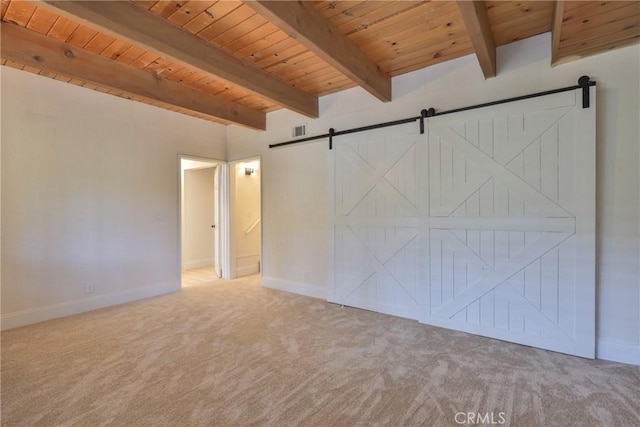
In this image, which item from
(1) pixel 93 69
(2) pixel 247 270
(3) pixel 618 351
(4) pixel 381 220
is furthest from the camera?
(2) pixel 247 270

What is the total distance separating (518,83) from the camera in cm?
280

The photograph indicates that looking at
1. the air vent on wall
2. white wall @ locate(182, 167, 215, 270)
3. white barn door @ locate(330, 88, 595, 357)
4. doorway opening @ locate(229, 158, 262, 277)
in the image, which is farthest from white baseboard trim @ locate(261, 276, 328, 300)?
white wall @ locate(182, 167, 215, 270)

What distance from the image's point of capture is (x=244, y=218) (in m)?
5.84

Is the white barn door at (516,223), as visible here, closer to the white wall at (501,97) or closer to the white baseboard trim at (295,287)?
the white wall at (501,97)

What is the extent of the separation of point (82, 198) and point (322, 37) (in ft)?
11.0

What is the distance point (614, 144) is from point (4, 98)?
5.65 meters

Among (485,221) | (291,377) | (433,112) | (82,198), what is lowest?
Answer: (291,377)

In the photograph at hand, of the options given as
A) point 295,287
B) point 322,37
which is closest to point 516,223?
point 322,37

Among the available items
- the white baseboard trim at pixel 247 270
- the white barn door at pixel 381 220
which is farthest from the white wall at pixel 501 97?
the white baseboard trim at pixel 247 270

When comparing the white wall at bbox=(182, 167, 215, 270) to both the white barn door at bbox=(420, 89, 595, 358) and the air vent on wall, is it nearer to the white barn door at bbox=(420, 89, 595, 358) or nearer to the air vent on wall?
the air vent on wall

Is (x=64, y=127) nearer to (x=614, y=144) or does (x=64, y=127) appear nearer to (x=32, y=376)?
(x=32, y=376)

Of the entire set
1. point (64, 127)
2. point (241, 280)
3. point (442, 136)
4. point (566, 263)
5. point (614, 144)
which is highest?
point (64, 127)

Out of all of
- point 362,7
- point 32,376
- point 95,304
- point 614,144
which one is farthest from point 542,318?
point 95,304

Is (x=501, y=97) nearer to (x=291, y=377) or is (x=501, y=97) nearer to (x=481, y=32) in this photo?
(x=481, y=32)
